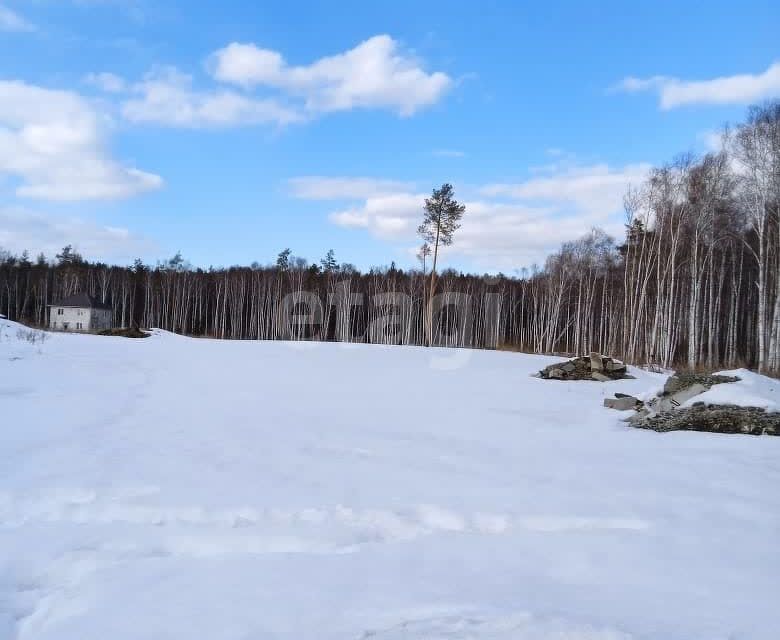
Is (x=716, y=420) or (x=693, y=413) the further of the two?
(x=693, y=413)

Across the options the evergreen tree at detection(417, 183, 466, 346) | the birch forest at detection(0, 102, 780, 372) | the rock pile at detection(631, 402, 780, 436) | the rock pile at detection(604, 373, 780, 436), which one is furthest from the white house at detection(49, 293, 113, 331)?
the rock pile at detection(631, 402, 780, 436)

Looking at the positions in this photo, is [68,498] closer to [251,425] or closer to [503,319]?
[251,425]

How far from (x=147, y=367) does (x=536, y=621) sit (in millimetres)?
11998

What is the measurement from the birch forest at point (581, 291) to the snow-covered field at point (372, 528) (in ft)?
49.0

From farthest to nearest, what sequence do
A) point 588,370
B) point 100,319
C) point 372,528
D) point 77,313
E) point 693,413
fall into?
1. point 100,319
2. point 77,313
3. point 588,370
4. point 693,413
5. point 372,528

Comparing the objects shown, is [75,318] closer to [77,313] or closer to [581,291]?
[77,313]

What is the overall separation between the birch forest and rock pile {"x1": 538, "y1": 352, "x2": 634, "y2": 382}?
6114 mm

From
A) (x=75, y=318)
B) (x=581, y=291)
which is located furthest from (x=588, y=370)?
(x=75, y=318)

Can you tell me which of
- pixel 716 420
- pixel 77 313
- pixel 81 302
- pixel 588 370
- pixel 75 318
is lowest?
pixel 716 420

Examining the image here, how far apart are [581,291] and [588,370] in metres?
21.7

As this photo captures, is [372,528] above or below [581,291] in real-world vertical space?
below

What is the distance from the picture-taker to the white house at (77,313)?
141 ft

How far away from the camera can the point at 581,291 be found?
108 feet

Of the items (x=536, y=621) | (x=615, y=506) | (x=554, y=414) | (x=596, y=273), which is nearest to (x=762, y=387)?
(x=554, y=414)
